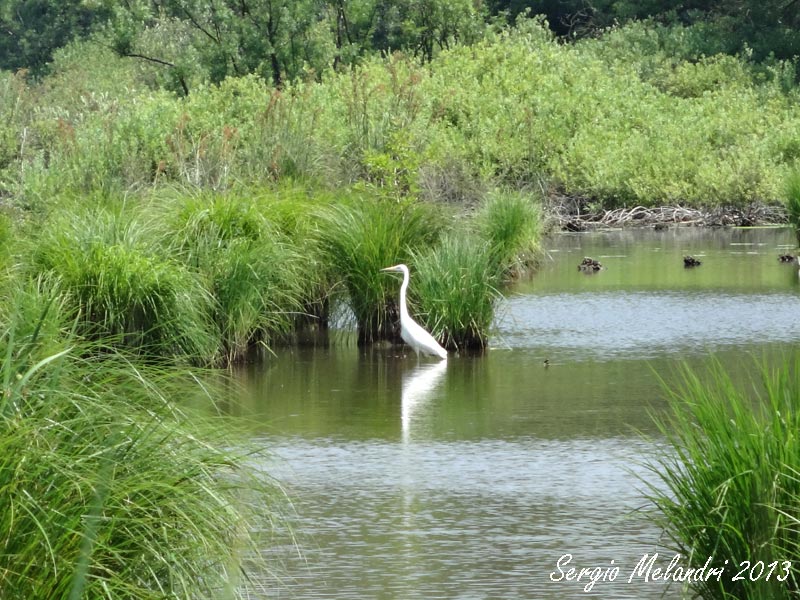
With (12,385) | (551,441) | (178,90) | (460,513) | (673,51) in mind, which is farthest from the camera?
(673,51)

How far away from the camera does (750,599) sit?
473 cm

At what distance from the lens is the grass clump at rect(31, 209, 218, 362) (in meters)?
10.8

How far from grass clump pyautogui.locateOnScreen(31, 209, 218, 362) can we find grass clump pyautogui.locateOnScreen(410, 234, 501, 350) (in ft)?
6.70

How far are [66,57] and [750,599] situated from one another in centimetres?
4745

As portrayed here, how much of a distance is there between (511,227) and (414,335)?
6.98m

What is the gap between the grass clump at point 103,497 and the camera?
401 centimetres

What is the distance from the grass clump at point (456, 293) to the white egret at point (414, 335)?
0.28 meters

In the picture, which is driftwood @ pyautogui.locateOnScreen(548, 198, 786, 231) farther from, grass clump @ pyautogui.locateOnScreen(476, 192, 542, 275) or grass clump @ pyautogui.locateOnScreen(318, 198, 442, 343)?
grass clump @ pyautogui.locateOnScreen(318, 198, 442, 343)

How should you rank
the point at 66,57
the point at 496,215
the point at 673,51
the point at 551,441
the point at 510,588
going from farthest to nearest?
the point at 66,57 → the point at 673,51 → the point at 496,215 → the point at 551,441 → the point at 510,588

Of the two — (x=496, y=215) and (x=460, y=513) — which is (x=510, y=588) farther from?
(x=496, y=215)

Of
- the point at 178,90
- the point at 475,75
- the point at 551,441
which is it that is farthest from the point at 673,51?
the point at 551,441

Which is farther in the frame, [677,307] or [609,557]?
[677,307]

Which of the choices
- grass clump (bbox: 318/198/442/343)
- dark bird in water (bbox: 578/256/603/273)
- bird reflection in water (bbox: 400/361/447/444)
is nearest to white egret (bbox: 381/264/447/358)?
bird reflection in water (bbox: 400/361/447/444)

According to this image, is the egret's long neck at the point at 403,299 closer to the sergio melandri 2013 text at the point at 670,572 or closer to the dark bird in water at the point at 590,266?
the sergio melandri 2013 text at the point at 670,572
